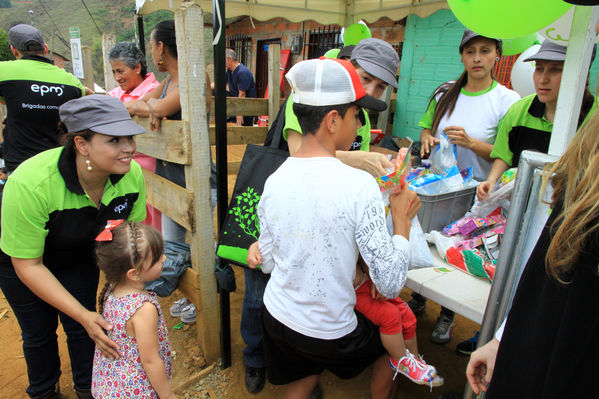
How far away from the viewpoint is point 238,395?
245cm

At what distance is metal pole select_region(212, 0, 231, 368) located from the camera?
2.04m

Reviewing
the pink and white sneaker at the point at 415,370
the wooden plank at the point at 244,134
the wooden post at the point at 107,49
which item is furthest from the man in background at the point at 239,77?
the pink and white sneaker at the point at 415,370

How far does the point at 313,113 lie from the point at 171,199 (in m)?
1.52

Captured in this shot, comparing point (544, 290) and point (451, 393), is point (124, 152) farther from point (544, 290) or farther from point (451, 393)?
point (451, 393)

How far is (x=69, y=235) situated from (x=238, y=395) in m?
1.54

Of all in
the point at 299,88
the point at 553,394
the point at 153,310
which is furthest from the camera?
the point at 153,310

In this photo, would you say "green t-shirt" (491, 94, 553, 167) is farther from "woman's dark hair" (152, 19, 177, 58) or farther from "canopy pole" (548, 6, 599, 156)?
"woman's dark hair" (152, 19, 177, 58)

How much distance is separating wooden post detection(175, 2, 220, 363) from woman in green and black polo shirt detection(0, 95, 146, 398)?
1.20 ft

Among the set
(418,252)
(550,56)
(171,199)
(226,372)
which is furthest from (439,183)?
(226,372)

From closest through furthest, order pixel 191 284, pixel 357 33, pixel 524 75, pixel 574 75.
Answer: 1. pixel 574 75
2. pixel 191 284
3. pixel 524 75
4. pixel 357 33

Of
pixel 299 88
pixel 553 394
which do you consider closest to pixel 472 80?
pixel 299 88

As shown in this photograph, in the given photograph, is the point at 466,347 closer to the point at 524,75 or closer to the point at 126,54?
the point at 524,75

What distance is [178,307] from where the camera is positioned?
10.9ft

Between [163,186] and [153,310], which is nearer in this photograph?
[153,310]
